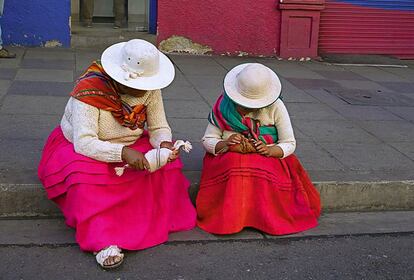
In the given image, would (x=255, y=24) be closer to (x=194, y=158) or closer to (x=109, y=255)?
(x=194, y=158)

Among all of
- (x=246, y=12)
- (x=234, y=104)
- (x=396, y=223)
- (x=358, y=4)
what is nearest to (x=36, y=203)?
(x=234, y=104)

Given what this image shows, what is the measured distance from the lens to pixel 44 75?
7.21 meters

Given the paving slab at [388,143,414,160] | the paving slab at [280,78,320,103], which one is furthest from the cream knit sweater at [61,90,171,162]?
the paving slab at [280,78,320,103]

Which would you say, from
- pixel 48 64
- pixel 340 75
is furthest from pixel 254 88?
pixel 340 75

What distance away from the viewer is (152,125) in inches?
156

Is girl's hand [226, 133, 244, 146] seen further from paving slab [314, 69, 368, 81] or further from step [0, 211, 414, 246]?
paving slab [314, 69, 368, 81]

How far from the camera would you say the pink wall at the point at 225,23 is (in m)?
9.05

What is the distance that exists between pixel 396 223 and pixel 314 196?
70 cm

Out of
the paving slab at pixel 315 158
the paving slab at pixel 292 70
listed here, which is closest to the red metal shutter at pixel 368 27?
the paving slab at pixel 292 70

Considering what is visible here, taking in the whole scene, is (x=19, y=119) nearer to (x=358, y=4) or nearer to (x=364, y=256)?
(x=364, y=256)

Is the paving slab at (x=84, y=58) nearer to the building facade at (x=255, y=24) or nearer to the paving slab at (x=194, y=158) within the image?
the building facade at (x=255, y=24)

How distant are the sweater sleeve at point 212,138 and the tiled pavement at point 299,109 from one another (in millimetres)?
422

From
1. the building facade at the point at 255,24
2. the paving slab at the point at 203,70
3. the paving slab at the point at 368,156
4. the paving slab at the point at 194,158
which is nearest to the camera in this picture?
the paving slab at the point at 194,158

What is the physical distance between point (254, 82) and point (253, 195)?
0.72 meters
